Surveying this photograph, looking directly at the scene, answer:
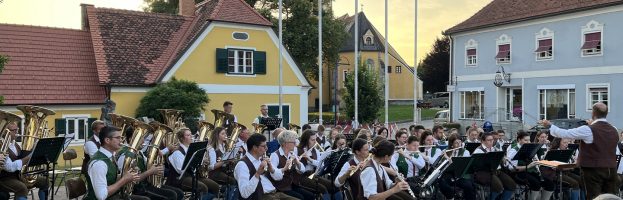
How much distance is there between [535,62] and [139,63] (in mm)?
18598

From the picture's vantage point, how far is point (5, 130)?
7852 millimetres

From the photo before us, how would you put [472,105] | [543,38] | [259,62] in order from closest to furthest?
[259,62] → [543,38] → [472,105]

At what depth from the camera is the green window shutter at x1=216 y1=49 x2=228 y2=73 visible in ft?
77.3

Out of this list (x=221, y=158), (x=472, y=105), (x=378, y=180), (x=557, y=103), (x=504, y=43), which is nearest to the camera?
(x=378, y=180)

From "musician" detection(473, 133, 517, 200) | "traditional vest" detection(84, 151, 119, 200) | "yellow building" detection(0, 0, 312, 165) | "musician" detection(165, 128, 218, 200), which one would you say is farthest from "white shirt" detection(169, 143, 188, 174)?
"yellow building" detection(0, 0, 312, 165)

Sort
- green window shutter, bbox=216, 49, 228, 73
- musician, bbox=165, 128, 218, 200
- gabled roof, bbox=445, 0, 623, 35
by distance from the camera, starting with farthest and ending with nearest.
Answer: gabled roof, bbox=445, 0, 623, 35, green window shutter, bbox=216, 49, 228, 73, musician, bbox=165, 128, 218, 200

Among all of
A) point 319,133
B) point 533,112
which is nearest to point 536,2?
point 533,112

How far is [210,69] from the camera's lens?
Result: 77.0ft

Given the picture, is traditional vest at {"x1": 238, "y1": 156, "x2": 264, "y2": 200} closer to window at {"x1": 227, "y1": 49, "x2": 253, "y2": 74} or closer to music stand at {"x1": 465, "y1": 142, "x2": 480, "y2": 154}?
music stand at {"x1": 465, "y1": 142, "x2": 480, "y2": 154}

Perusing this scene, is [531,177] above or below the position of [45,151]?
below

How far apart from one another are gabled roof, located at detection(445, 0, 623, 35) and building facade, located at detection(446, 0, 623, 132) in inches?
1.8

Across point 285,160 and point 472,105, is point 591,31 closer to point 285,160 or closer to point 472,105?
point 472,105

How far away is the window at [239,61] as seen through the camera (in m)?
24.0

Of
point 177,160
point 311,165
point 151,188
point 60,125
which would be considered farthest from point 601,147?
point 60,125
